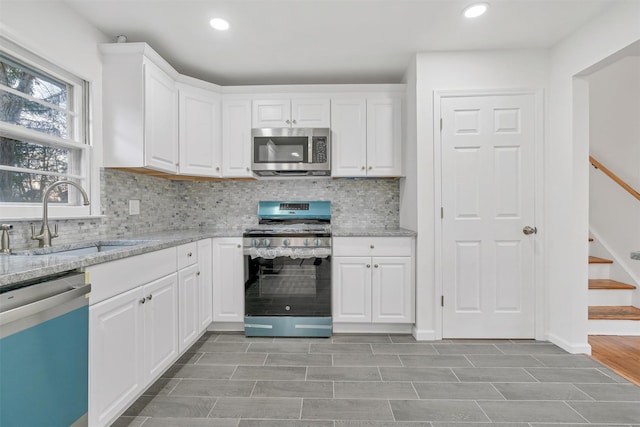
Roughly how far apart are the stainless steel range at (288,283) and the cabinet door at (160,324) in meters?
0.74

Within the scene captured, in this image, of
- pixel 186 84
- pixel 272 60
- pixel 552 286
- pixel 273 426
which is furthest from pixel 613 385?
pixel 186 84

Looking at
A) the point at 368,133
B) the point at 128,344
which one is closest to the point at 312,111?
the point at 368,133

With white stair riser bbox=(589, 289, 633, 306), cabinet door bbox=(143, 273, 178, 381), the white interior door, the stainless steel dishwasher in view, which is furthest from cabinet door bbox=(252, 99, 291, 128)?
white stair riser bbox=(589, 289, 633, 306)

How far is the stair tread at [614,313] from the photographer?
2.69 metres

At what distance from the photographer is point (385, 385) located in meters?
2.00

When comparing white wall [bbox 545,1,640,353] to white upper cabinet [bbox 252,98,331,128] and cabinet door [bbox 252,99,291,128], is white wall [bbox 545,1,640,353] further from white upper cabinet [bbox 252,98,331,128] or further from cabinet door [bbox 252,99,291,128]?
cabinet door [bbox 252,99,291,128]

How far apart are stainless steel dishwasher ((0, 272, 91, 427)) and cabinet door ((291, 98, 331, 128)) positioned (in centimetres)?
225

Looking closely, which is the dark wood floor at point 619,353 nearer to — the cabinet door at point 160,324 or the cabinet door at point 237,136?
the cabinet door at point 160,324

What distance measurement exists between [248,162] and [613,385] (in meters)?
3.19

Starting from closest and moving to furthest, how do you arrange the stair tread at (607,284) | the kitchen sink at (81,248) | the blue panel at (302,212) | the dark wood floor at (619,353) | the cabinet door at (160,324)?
the kitchen sink at (81,248), the cabinet door at (160,324), the dark wood floor at (619,353), the stair tread at (607,284), the blue panel at (302,212)

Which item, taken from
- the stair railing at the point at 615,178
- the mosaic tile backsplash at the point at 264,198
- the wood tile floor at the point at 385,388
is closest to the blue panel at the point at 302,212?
the mosaic tile backsplash at the point at 264,198

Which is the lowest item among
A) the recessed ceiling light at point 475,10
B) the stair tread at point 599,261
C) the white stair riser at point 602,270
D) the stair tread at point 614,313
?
the stair tread at point 614,313

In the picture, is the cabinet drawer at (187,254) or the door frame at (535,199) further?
the door frame at (535,199)

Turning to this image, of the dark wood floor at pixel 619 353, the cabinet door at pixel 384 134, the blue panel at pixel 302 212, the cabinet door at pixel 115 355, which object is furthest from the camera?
the blue panel at pixel 302 212
